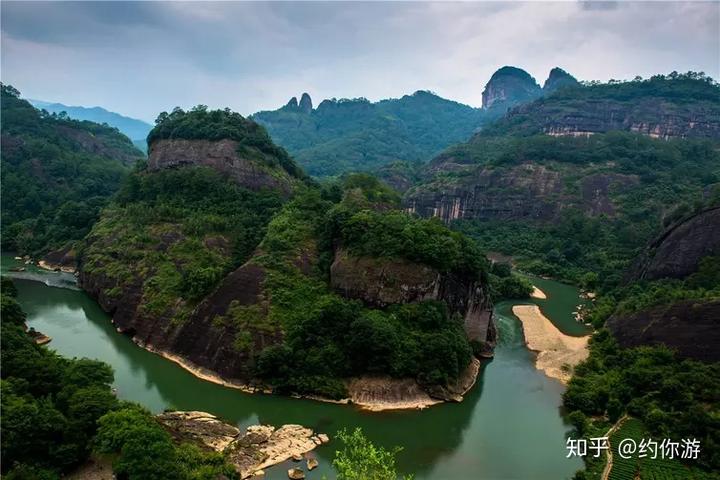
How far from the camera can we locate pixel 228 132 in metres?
51.3

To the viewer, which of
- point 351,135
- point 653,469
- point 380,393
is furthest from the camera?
point 351,135

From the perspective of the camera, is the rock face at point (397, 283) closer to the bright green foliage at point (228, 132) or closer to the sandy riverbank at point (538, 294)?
the sandy riverbank at point (538, 294)

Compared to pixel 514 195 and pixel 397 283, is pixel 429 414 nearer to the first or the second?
pixel 397 283

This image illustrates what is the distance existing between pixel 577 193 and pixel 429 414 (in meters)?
57.0

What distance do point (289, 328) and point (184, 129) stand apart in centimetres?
3144

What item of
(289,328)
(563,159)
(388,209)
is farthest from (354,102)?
(289,328)

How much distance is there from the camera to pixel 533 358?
3500 cm

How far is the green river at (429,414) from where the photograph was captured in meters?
22.0

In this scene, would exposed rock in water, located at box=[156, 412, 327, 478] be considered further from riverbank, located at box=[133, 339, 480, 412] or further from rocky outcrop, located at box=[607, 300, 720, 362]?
rocky outcrop, located at box=[607, 300, 720, 362]

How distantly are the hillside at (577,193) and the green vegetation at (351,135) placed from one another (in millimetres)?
54844

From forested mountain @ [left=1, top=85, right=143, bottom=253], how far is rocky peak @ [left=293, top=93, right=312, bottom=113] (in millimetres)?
112704

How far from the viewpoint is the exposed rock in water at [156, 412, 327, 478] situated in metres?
21.0

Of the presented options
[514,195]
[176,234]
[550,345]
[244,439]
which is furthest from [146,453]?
[514,195]

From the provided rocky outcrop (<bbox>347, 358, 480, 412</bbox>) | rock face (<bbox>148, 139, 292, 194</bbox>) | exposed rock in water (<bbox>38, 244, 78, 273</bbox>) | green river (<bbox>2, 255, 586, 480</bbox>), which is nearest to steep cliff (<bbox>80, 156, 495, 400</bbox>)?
rocky outcrop (<bbox>347, 358, 480, 412</bbox>)
